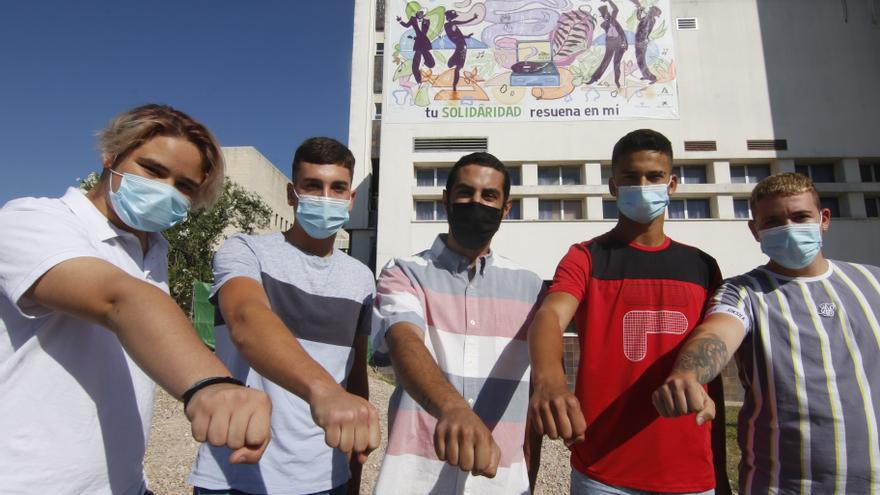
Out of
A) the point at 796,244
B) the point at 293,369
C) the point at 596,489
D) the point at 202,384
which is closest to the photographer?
the point at 202,384

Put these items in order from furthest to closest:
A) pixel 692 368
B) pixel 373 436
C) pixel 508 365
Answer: pixel 508 365 < pixel 692 368 < pixel 373 436

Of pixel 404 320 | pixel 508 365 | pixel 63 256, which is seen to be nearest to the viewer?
pixel 63 256

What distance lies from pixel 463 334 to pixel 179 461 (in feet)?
19.9

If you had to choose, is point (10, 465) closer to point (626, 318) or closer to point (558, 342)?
point (558, 342)

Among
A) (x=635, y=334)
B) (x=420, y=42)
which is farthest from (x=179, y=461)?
(x=420, y=42)

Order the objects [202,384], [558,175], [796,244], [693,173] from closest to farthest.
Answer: [202,384] < [796,244] < [693,173] < [558,175]

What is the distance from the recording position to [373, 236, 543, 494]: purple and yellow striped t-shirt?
184 cm

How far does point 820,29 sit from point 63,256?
87.7ft

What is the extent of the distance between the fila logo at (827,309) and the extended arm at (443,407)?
173cm

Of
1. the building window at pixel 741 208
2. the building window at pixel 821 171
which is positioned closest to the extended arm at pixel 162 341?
the building window at pixel 741 208

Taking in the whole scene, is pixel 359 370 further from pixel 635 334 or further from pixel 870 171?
pixel 870 171

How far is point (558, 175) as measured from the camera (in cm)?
2014

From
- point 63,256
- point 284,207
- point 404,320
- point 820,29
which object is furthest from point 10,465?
point 284,207

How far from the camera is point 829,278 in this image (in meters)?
2.14
